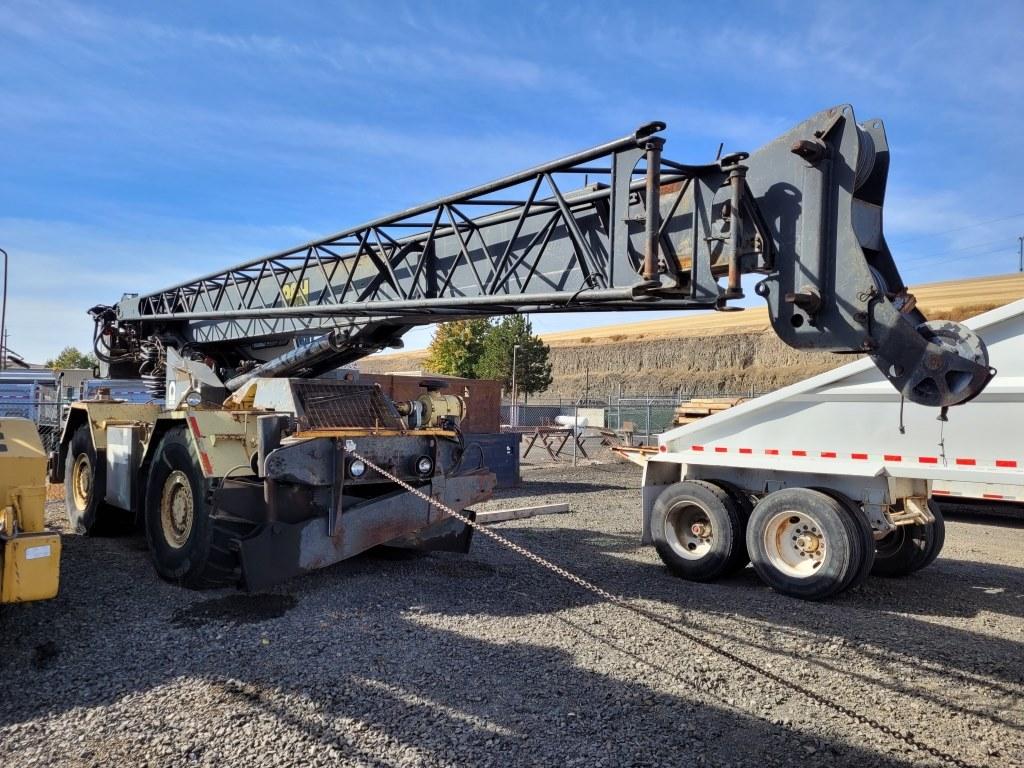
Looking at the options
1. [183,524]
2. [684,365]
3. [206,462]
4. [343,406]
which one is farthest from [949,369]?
[684,365]

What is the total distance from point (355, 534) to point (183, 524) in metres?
1.63

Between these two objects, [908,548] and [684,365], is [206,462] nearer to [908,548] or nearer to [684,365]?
[908,548]

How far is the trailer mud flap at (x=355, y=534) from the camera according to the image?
6164mm

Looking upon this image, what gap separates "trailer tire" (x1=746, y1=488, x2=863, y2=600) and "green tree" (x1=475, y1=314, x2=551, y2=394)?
40016 mm

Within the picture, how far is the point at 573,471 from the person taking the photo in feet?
61.1

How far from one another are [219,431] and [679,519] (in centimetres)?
453

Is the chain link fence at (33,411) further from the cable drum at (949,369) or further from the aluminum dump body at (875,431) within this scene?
the cable drum at (949,369)

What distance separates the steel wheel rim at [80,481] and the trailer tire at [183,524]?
7.76 feet

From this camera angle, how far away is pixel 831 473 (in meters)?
7.12

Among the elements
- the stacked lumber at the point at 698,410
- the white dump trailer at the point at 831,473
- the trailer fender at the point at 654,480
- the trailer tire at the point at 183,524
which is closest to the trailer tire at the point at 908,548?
the white dump trailer at the point at 831,473

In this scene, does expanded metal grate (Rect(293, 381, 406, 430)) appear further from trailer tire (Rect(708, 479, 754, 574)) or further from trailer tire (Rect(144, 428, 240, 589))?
trailer tire (Rect(708, 479, 754, 574))

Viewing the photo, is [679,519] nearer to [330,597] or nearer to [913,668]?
[913,668]

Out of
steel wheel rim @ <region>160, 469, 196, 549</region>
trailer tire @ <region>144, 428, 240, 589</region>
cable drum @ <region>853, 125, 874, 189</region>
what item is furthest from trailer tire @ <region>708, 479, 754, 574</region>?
steel wheel rim @ <region>160, 469, 196, 549</region>

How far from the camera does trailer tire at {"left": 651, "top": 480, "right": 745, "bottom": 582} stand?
7.44m
